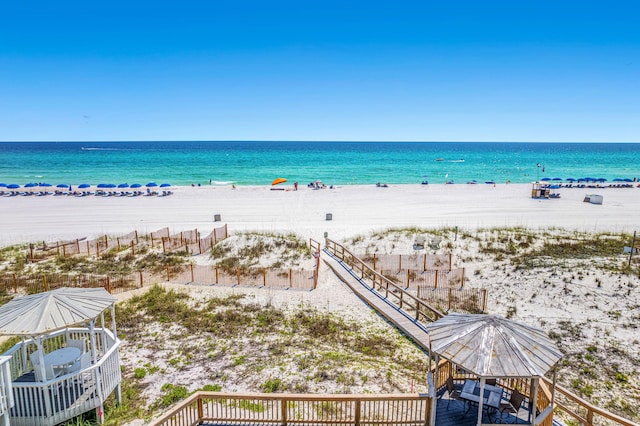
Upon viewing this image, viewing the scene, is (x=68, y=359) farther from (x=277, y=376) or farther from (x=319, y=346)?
(x=319, y=346)

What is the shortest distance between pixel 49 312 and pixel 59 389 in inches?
79.3

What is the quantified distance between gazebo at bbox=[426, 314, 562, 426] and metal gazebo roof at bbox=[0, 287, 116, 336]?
7.73m

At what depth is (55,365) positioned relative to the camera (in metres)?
9.20

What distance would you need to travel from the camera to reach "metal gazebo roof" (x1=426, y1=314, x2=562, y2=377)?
7.38m

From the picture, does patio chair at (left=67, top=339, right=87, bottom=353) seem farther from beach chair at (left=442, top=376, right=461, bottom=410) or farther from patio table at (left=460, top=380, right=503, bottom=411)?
patio table at (left=460, top=380, right=503, bottom=411)

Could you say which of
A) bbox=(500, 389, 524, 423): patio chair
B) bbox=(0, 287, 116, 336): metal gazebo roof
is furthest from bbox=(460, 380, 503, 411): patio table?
bbox=(0, 287, 116, 336): metal gazebo roof

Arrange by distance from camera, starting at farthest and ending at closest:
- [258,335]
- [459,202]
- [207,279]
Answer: [459,202], [207,279], [258,335]

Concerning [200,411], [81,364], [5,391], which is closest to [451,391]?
[200,411]

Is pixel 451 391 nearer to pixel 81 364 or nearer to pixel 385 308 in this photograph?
pixel 385 308

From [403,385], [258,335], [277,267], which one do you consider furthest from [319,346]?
[277,267]

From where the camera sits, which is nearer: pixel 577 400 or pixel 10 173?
pixel 577 400

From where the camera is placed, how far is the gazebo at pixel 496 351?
24.2 ft

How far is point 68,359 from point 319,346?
694 centimetres

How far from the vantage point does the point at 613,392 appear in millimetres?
10977
